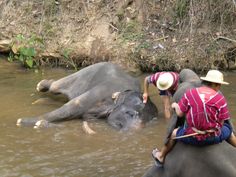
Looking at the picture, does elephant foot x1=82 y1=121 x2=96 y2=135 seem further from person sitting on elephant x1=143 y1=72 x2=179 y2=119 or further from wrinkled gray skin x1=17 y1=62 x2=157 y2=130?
person sitting on elephant x1=143 y1=72 x2=179 y2=119

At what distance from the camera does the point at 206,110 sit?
13.2 ft

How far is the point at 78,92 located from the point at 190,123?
11.8 ft

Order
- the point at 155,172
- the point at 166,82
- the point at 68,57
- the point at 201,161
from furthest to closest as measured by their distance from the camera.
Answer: the point at 68,57
the point at 166,82
the point at 155,172
the point at 201,161

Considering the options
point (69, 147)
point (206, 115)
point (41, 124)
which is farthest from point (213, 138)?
point (41, 124)

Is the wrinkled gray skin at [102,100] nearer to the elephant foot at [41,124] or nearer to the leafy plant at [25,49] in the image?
the elephant foot at [41,124]

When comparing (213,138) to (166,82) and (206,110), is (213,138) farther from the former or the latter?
(166,82)

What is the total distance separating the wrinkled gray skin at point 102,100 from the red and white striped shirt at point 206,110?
8.39 ft

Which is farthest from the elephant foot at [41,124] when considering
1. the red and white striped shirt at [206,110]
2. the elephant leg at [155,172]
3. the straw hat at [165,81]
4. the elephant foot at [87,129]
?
the red and white striped shirt at [206,110]

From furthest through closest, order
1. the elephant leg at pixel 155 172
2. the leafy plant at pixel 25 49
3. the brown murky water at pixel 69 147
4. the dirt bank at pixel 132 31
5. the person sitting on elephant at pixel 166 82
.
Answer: the leafy plant at pixel 25 49
the dirt bank at pixel 132 31
the person sitting on elephant at pixel 166 82
the brown murky water at pixel 69 147
the elephant leg at pixel 155 172

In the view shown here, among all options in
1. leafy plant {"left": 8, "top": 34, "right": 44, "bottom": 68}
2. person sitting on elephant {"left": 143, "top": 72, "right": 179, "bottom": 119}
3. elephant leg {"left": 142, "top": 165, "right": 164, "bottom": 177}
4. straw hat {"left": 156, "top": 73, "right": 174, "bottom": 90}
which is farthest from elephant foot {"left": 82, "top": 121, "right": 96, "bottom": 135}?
leafy plant {"left": 8, "top": 34, "right": 44, "bottom": 68}

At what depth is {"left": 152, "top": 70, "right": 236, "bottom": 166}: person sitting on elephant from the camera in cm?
402

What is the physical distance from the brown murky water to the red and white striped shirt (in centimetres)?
141

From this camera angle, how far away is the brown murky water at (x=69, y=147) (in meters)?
A: 5.36

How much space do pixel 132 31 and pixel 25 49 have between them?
1984 mm
